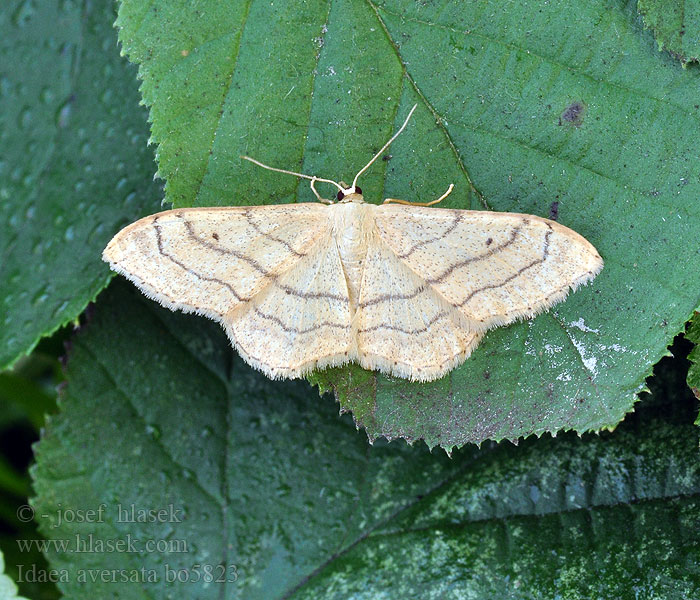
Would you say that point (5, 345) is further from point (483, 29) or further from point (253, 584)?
point (483, 29)

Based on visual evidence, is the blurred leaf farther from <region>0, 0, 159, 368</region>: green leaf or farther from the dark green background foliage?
<region>0, 0, 159, 368</region>: green leaf

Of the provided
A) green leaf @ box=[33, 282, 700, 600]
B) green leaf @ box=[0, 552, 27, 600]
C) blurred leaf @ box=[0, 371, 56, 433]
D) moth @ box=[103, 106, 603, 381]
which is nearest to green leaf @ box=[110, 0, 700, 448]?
moth @ box=[103, 106, 603, 381]

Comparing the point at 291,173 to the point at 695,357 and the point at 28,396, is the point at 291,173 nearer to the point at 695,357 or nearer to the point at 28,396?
the point at 695,357

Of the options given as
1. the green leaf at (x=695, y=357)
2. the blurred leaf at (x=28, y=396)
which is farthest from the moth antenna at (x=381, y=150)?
the blurred leaf at (x=28, y=396)

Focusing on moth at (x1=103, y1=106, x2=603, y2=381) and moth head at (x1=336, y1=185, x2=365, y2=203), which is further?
moth head at (x1=336, y1=185, x2=365, y2=203)

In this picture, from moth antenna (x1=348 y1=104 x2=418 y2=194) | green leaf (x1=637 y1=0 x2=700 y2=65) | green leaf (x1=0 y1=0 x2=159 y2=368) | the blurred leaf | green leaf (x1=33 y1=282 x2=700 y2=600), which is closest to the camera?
green leaf (x1=637 y1=0 x2=700 y2=65)
